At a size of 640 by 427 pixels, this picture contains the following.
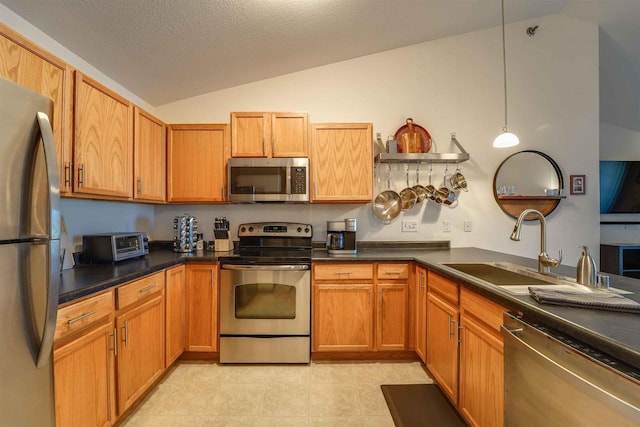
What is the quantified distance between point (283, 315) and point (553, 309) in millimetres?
1782

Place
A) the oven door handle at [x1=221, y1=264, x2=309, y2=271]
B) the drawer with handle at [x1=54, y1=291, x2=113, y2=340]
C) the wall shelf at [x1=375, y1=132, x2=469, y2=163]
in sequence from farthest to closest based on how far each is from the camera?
the wall shelf at [x1=375, y1=132, x2=469, y2=163] < the oven door handle at [x1=221, y1=264, x2=309, y2=271] < the drawer with handle at [x1=54, y1=291, x2=113, y2=340]

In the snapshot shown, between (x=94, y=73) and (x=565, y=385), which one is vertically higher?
(x=94, y=73)

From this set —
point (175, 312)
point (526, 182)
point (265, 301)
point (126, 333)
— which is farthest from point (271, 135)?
point (526, 182)

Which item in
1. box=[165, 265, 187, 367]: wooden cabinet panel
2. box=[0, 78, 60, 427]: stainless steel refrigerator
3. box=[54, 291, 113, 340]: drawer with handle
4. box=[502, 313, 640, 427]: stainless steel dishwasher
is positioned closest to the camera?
box=[502, 313, 640, 427]: stainless steel dishwasher

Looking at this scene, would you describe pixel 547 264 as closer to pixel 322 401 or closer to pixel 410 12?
pixel 322 401

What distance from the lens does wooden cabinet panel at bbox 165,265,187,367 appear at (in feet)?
6.74

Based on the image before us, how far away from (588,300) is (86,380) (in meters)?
2.14

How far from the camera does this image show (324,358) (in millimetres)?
2338

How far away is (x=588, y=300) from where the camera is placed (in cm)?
98

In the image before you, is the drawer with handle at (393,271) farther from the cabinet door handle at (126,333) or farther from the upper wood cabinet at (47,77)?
the upper wood cabinet at (47,77)

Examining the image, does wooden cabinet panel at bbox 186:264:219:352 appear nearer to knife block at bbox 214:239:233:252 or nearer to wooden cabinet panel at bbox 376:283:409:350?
knife block at bbox 214:239:233:252

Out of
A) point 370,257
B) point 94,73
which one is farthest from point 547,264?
point 94,73

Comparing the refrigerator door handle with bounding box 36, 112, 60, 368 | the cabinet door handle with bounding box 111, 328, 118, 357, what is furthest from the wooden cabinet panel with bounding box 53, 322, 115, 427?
the refrigerator door handle with bounding box 36, 112, 60, 368

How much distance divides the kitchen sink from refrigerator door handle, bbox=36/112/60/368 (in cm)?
179
